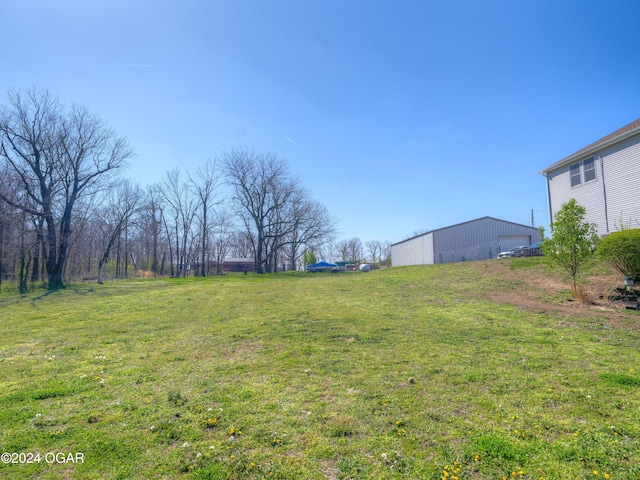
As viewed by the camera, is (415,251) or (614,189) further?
(415,251)

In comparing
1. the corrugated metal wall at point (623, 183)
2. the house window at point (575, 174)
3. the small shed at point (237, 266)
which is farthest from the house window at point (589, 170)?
the small shed at point (237, 266)

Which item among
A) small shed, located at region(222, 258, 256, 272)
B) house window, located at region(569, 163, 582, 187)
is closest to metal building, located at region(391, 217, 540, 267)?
house window, located at region(569, 163, 582, 187)

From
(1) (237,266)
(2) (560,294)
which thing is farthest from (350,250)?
(2) (560,294)

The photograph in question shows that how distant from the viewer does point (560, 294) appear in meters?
9.66

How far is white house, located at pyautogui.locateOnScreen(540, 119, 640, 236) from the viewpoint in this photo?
1406cm

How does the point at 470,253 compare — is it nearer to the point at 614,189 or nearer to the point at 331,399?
the point at 614,189

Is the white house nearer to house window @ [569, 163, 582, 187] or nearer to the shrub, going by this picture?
house window @ [569, 163, 582, 187]

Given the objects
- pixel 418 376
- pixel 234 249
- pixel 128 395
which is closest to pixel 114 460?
pixel 128 395

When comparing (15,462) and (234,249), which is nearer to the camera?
(15,462)

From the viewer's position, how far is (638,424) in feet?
10.1

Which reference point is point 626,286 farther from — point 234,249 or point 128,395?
point 234,249

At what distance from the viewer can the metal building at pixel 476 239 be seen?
90.7 feet

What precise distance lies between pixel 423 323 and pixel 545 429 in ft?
15.2

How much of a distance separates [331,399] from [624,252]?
969 centimetres
